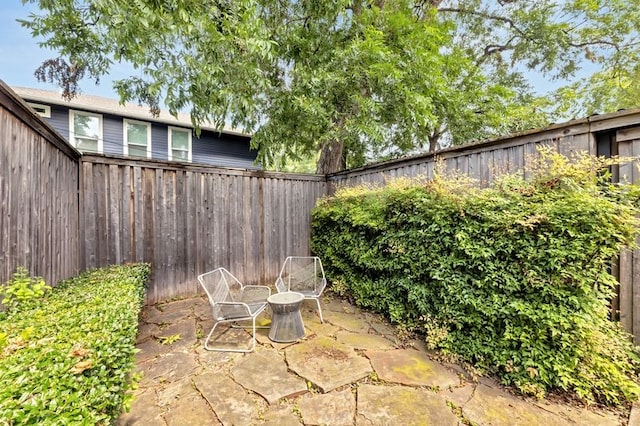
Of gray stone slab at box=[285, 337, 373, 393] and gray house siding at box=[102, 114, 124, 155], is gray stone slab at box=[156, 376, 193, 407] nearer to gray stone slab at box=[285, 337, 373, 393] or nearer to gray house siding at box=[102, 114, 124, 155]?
gray stone slab at box=[285, 337, 373, 393]

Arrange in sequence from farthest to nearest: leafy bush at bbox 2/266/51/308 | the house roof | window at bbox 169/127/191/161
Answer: window at bbox 169/127/191/161 → the house roof → leafy bush at bbox 2/266/51/308

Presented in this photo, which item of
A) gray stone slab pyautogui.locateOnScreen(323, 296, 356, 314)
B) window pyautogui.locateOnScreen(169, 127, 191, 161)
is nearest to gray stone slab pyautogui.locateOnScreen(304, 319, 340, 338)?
gray stone slab pyautogui.locateOnScreen(323, 296, 356, 314)

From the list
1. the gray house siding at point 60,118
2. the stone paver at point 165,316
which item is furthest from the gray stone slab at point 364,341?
the gray house siding at point 60,118

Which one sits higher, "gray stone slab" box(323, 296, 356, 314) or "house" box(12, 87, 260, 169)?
"house" box(12, 87, 260, 169)

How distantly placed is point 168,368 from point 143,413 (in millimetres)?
582

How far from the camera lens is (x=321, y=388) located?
2164 mm

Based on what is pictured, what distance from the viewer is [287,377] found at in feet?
7.59

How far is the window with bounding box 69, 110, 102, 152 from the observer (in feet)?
24.4

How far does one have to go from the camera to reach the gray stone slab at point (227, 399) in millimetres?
1866

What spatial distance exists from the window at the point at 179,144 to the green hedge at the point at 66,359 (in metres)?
7.46

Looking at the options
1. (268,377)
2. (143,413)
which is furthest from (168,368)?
(268,377)

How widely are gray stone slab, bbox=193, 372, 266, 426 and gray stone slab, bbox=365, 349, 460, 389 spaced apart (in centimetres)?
112

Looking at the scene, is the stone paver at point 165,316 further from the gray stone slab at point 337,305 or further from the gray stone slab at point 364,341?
the gray stone slab at point 364,341

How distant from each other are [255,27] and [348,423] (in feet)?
15.3
